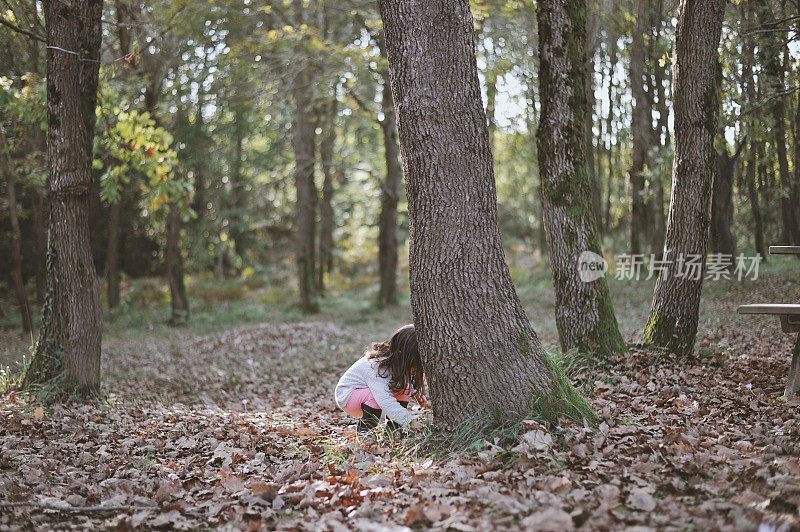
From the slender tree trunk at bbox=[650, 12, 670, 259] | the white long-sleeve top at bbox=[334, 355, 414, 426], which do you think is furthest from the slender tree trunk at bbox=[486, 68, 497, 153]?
the white long-sleeve top at bbox=[334, 355, 414, 426]

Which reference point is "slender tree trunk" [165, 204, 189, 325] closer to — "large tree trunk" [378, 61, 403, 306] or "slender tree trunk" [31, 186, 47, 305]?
"slender tree trunk" [31, 186, 47, 305]

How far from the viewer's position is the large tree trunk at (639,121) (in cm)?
1124

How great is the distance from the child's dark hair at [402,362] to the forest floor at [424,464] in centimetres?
55

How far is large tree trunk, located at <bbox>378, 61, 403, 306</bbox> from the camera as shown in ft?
61.5

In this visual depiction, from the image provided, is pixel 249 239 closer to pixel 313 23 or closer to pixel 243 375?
pixel 313 23

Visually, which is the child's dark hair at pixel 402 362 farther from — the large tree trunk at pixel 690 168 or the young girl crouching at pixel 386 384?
the large tree trunk at pixel 690 168

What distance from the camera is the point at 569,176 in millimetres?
7285

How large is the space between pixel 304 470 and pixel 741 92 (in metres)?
12.1

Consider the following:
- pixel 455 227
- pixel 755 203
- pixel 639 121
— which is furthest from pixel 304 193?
pixel 455 227

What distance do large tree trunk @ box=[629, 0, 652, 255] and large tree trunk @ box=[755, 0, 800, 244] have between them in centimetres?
176

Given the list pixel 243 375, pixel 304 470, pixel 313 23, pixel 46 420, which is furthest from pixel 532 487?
pixel 313 23

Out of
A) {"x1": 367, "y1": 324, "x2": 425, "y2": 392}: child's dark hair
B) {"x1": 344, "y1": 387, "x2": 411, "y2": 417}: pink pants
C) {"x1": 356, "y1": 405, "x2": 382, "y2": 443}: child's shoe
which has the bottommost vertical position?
{"x1": 356, "y1": 405, "x2": 382, "y2": 443}: child's shoe

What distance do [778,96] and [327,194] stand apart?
15960 mm

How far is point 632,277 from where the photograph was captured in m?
18.6
